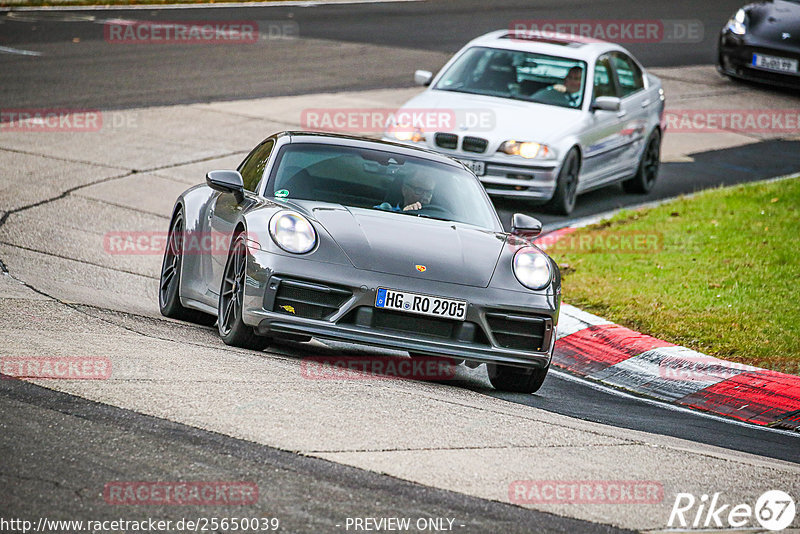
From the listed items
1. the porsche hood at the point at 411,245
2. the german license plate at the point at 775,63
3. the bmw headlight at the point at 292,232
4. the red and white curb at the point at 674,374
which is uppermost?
the bmw headlight at the point at 292,232

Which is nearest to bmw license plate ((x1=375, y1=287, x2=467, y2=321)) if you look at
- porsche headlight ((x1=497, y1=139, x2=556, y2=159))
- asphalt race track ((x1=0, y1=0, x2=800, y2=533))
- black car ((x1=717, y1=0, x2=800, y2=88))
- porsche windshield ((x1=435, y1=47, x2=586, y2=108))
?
asphalt race track ((x1=0, y1=0, x2=800, y2=533))

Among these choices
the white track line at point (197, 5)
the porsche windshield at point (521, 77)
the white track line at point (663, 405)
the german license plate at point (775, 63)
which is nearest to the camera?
the white track line at point (663, 405)

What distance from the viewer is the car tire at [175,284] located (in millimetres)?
8336

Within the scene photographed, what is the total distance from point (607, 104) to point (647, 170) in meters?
1.94

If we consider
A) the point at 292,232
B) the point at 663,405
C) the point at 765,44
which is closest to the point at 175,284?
the point at 292,232

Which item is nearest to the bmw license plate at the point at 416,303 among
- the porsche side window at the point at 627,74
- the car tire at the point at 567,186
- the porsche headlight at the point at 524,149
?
the porsche headlight at the point at 524,149

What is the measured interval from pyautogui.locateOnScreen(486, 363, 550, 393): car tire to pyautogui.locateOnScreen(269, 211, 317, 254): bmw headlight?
4.33 ft

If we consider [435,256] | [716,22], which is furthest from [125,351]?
[716,22]

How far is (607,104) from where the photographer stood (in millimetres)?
13469

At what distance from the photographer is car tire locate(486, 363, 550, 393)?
23.9ft

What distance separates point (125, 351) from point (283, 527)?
243cm

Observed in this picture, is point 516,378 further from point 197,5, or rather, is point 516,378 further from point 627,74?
point 197,5

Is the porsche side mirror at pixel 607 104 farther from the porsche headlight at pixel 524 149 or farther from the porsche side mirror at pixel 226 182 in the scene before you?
the porsche side mirror at pixel 226 182

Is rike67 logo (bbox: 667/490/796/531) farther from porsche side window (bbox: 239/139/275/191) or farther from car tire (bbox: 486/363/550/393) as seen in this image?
porsche side window (bbox: 239/139/275/191)
